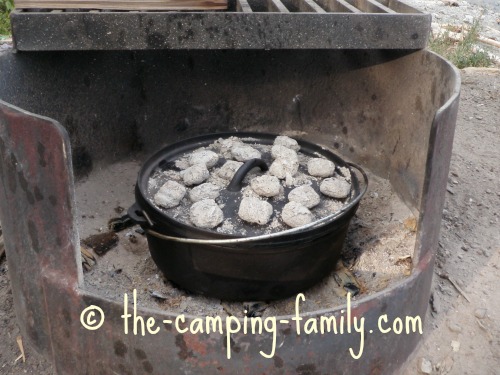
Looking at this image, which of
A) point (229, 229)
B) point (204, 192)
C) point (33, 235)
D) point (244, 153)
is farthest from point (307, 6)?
point (33, 235)

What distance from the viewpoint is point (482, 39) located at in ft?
17.7

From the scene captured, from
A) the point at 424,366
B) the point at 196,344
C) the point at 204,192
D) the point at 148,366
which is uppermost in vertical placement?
the point at 204,192

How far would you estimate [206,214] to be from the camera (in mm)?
1674

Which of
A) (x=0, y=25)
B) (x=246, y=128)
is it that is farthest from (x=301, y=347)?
(x=0, y=25)

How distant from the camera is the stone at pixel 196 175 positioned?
1.87 metres

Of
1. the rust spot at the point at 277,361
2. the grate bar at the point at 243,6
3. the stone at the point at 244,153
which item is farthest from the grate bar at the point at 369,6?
the rust spot at the point at 277,361

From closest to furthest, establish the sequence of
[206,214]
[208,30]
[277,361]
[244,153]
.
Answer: [277,361]
[206,214]
[208,30]
[244,153]

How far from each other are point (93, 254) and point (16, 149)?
0.72 m

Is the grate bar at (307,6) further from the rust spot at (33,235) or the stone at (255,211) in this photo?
the rust spot at (33,235)

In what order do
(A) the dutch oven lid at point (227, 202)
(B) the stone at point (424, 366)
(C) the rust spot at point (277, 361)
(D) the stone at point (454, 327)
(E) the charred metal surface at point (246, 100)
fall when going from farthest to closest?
(E) the charred metal surface at point (246, 100), (D) the stone at point (454, 327), (B) the stone at point (424, 366), (A) the dutch oven lid at point (227, 202), (C) the rust spot at point (277, 361)

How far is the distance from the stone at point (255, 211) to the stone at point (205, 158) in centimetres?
31

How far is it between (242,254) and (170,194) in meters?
0.31

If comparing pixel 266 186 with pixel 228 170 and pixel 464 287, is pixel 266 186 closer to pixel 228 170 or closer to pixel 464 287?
pixel 228 170

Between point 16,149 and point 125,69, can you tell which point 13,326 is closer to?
point 16,149
